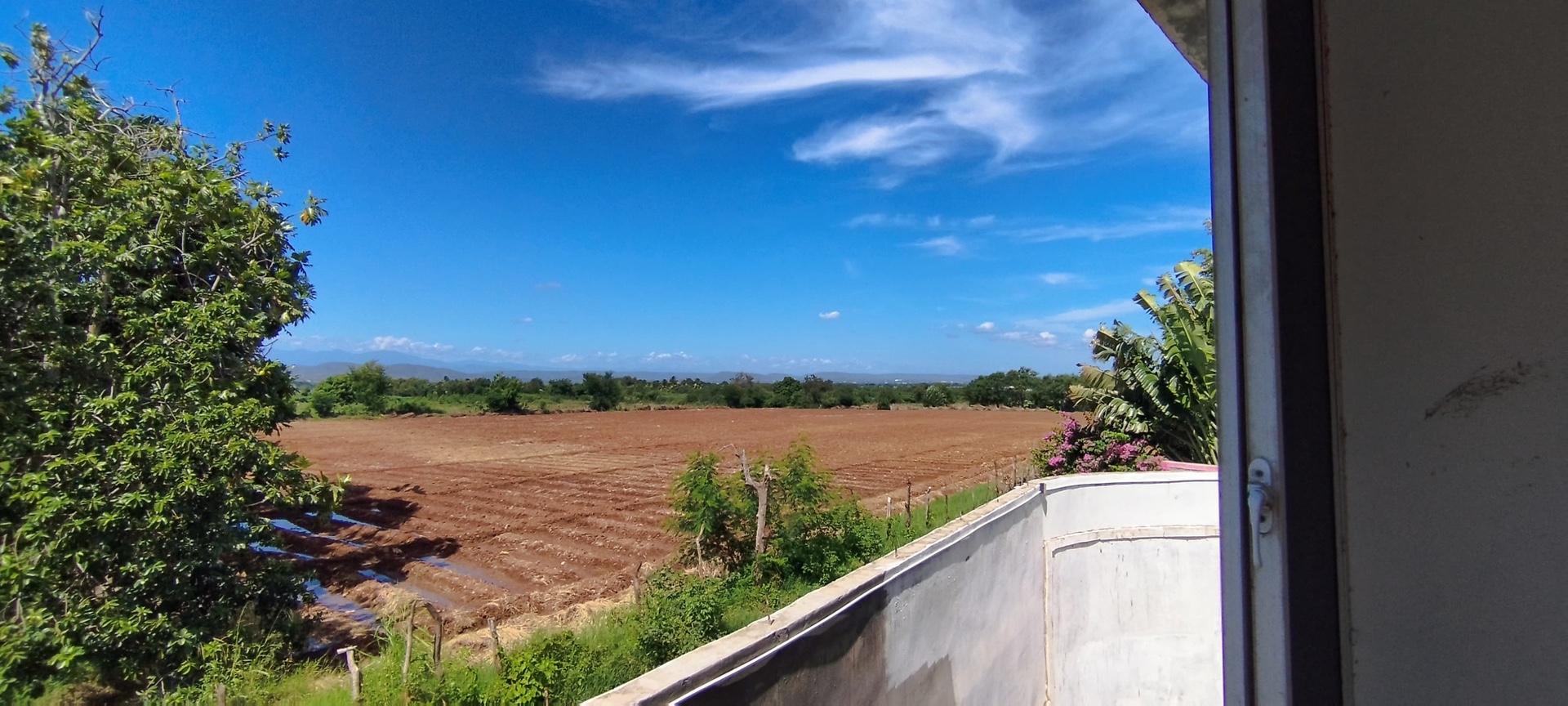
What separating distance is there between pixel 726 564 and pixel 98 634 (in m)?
4.43

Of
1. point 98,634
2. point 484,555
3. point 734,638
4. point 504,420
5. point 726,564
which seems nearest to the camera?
point 734,638

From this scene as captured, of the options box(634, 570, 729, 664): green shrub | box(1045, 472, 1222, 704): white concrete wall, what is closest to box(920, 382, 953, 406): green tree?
box(1045, 472, 1222, 704): white concrete wall

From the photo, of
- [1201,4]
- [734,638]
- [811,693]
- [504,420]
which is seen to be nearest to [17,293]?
[734,638]

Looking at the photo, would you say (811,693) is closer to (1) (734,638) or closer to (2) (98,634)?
(1) (734,638)

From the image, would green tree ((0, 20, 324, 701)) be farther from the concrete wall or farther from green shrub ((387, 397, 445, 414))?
green shrub ((387, 397, 445, 414))

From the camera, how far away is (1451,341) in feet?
3.28

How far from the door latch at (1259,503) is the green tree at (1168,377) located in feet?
33.4

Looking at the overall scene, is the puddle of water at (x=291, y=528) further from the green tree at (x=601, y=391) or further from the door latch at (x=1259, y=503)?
the green tree at (x=601, y=391)

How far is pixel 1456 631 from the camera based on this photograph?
0.99 m

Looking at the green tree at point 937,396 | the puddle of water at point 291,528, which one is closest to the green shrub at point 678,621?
the puddle of water at point 291,528

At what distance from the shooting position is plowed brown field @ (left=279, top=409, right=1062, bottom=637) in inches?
379

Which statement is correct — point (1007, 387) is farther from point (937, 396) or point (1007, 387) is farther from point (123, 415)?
point (123, 415)

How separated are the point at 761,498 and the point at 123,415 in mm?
4685

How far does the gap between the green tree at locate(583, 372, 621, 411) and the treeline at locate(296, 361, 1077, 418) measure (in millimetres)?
63
